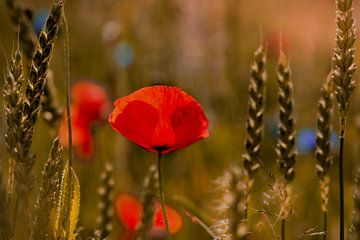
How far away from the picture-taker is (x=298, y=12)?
21.3 feet

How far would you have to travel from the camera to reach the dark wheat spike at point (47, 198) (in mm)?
970

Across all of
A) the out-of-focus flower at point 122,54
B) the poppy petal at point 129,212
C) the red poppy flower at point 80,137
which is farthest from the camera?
the out-of-focus flower at point 122,54

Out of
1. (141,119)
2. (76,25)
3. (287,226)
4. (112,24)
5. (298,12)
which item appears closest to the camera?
(141,119)

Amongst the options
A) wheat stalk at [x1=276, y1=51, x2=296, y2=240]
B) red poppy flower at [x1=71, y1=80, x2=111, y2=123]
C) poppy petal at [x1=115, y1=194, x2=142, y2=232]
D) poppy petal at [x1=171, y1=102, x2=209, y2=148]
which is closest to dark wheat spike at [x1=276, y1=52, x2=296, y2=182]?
wheat stalk at [x1=276, y1=51, x2=296, y2=240]

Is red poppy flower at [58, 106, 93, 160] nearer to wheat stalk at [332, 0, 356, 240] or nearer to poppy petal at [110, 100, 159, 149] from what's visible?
poppy petal at [110, 100, 159, 149]

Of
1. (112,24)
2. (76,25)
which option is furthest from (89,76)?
(112,24)

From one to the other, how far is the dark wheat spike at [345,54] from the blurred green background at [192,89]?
2.19 ft

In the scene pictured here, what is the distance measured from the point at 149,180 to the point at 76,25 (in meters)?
2.91

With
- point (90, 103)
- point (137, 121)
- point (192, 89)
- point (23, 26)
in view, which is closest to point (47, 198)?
point (137, 121)

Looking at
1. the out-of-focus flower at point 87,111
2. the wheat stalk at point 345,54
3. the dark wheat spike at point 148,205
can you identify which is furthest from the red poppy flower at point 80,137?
the wheat stalk at point 345,54

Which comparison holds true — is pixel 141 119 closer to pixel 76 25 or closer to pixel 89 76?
pixel 89 76

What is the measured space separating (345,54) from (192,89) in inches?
105

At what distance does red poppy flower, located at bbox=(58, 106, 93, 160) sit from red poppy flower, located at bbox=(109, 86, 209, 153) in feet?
3.93

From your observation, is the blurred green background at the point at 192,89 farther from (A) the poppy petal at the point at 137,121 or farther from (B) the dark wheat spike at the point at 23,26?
(A) the poppy petal at the point at 137,121
